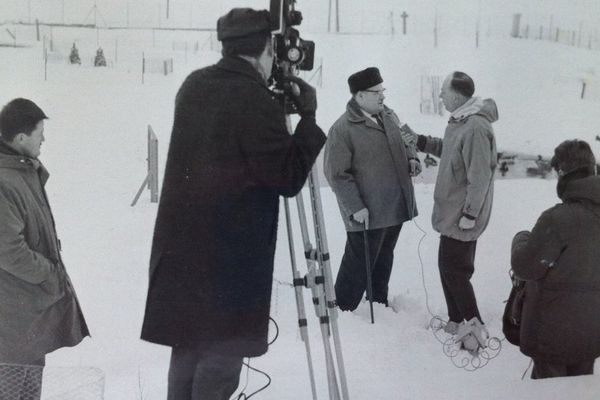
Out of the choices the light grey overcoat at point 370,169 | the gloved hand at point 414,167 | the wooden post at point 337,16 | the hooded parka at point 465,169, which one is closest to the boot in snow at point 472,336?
the hooded parka at point 465,169

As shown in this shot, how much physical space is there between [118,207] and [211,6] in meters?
0.83

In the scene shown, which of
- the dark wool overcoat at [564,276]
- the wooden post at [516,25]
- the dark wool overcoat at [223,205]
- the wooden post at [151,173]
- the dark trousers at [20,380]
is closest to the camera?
the dark wool overcoat at [223,205]

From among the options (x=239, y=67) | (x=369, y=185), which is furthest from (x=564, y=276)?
(x=239, y=67)

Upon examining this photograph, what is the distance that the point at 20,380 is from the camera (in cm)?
238

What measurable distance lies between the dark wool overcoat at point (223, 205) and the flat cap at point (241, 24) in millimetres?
83

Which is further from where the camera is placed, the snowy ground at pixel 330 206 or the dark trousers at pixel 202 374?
the snowy ground at pixel 330 206

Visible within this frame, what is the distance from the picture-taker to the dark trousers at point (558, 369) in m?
2.69

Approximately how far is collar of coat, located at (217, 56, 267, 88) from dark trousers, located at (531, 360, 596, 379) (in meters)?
1.56

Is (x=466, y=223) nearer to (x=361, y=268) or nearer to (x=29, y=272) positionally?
(x=361, y=268)

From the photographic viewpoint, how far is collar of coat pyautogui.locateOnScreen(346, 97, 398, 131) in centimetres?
290

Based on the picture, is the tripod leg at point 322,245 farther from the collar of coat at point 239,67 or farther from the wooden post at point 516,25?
the wooden post at point 516,25

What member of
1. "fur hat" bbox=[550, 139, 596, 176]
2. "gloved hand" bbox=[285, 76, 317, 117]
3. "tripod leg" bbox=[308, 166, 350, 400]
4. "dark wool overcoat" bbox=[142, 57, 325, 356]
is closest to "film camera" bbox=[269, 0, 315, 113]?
"gloved hand" bbox=[285, 76, 317, 117]

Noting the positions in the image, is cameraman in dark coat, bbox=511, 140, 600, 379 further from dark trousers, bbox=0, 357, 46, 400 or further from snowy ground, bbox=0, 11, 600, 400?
dark trousers, bbox=0, 357, 46, 400

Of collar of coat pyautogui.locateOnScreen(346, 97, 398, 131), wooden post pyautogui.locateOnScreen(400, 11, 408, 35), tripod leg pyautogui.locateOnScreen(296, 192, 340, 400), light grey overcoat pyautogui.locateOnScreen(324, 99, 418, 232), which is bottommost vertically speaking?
tripod leg pyautogui.locateOnScreen(296, 192, 340, 400)
